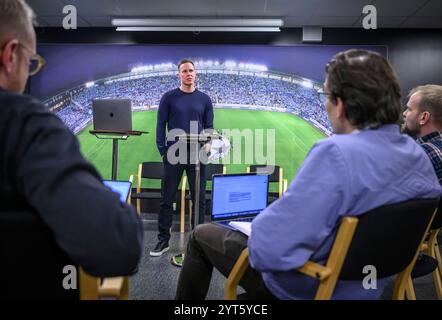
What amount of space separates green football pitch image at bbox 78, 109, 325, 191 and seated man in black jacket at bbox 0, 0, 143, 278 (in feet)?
15.2

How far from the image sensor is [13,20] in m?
0.91

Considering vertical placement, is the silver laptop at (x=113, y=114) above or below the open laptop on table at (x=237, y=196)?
above

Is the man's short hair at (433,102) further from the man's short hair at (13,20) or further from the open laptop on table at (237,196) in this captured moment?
the man's short hair at (13,20)

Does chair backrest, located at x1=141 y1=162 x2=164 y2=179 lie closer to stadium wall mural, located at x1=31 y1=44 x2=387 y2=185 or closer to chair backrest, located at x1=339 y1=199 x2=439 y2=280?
stadium wall mural, located at x1=31 y1=44 x2=387 y2=185

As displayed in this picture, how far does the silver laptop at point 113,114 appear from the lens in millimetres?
3656

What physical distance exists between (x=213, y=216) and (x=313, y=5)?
12.3 feet

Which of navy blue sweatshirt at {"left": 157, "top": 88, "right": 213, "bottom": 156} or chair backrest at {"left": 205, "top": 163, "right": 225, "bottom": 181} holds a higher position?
navy blue sweatshirt at {"left": 157, "top": 88, "right": 213, "bottom": 156}

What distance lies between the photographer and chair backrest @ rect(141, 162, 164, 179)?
4945 mm

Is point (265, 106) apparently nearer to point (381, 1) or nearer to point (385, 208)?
point (381, 1)

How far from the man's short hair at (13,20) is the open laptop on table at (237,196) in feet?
4.47

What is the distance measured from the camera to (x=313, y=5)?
4.77 metres

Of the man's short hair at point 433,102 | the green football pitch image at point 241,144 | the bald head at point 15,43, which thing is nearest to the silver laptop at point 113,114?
the green football pitch image at point 241,144

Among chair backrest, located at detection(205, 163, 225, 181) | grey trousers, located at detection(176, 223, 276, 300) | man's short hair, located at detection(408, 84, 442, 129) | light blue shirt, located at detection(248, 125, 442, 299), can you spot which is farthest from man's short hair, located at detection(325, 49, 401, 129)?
chair backrest, located at detection(205, 163, 225, 181)
